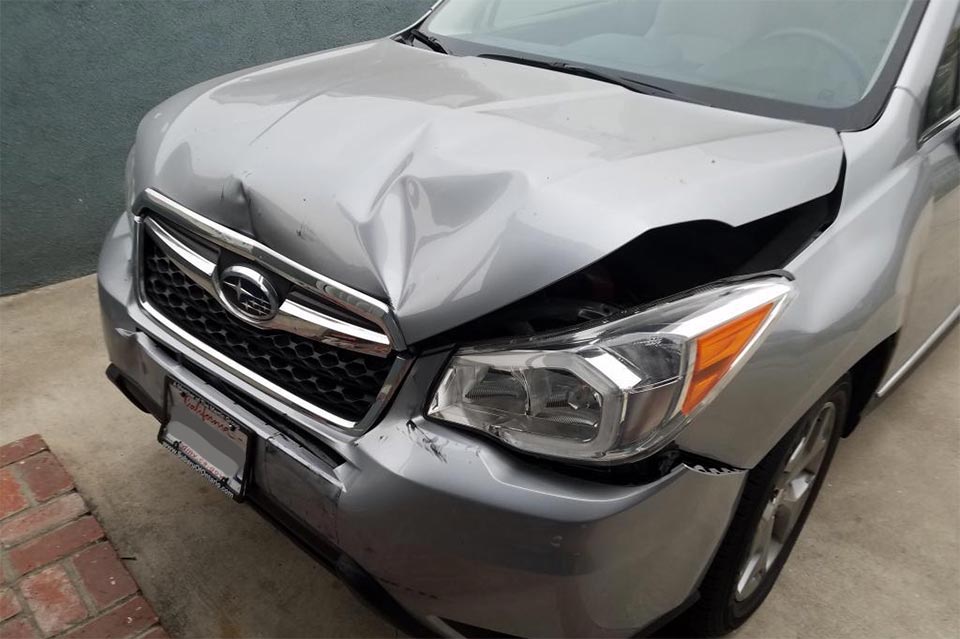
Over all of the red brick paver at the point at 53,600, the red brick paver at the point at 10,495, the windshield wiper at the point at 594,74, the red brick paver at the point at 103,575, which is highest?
the windshield wiper at the point at 594,74

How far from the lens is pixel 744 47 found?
205 centimetres

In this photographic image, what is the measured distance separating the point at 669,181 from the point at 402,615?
96cm

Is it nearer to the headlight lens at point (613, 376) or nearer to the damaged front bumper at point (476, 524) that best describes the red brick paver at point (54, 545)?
the damaged front bumper at point (476, 524)

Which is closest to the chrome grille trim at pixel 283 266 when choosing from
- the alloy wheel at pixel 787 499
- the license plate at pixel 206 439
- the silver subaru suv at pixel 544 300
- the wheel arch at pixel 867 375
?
the silver subaru suv at pixel 544 300

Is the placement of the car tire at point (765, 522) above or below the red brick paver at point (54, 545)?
above

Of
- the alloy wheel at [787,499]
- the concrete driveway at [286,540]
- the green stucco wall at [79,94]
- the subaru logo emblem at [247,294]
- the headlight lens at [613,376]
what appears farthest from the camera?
the green stucco wall at [79,94]

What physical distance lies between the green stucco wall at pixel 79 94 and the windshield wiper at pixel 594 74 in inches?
79.3

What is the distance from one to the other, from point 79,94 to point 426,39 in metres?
1.82

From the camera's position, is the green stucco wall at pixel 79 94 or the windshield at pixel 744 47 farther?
the green stucco wall at pixel 79 94

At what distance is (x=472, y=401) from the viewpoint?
131 cm

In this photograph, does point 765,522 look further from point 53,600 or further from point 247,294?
point 53,600

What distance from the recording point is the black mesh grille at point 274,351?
1.42 m

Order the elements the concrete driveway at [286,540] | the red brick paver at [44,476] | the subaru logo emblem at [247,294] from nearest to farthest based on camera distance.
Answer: the subaru logo emblem at [247,294], the concrete driveway at [286,540], the red brick paver at [44,476]

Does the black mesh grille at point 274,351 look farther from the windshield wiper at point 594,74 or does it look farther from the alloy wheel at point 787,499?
the windshield wiper at point 594,74
